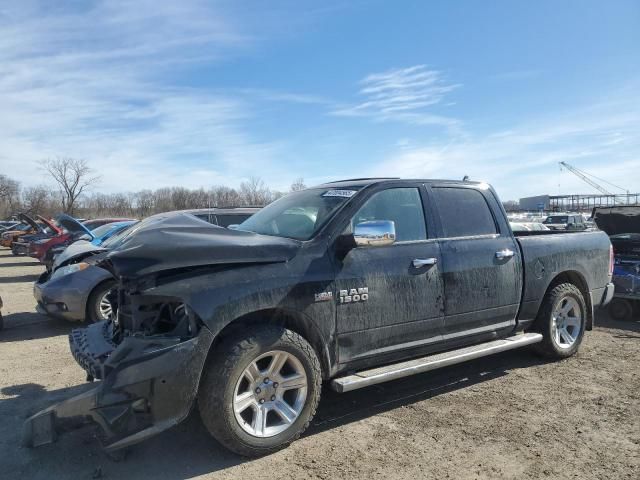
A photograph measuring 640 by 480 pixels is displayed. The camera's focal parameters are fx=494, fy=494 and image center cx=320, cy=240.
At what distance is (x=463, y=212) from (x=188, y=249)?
286 centimetres

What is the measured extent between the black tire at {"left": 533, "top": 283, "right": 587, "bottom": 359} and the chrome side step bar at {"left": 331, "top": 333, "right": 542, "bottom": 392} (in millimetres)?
290

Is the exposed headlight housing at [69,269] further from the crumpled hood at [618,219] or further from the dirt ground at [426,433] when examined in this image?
the crumpled hood at [618,219]

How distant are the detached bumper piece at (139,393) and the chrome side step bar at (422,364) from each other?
1164 millimetres

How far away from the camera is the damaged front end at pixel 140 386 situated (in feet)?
9.93

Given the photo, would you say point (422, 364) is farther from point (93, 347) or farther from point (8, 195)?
point (8, 195)

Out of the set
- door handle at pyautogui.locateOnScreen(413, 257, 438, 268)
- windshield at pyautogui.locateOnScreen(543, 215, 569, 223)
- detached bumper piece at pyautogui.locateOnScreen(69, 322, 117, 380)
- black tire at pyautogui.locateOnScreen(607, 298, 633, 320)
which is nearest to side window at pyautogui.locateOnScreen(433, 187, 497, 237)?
door handle at pyautogui.locateOnScreen(413, 257, 438, 268)

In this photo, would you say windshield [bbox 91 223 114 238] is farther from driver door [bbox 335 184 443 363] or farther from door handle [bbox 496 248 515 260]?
door handle [bbox 496 248 515 260]

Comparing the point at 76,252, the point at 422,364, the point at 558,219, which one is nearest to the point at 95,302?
the point at 76,252

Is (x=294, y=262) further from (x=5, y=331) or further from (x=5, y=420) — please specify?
(x=5, y=331)

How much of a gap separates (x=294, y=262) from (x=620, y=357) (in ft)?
14.9

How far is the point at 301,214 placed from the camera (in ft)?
14.4

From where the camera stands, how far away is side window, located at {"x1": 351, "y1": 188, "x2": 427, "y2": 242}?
4285 millimetres

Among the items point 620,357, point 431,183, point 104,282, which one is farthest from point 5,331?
point 620,357

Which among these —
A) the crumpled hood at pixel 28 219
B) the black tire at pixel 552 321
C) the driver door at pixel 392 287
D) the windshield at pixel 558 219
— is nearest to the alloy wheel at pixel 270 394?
the driver door at pixel 392 287
